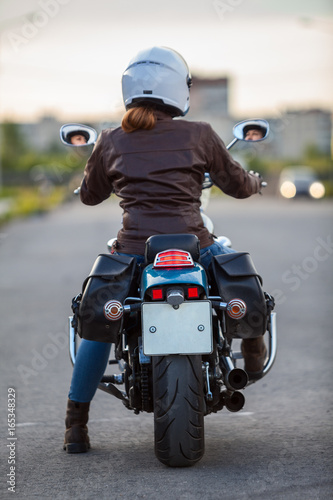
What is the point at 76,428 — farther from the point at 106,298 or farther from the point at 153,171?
the point at 153,171

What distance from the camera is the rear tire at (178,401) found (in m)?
3.71

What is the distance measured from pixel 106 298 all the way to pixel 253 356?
900 mm

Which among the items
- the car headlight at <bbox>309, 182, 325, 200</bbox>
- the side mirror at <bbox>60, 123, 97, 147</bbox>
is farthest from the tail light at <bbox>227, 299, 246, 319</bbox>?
the car headlight at <bbox>309, 182, 325, 200</bbox>

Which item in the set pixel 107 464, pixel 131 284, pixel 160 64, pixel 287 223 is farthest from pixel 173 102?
pixel 287 223

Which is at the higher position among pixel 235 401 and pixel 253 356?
pixel 253 356

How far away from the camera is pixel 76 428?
442 centimetres

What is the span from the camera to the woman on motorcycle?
4.16 m

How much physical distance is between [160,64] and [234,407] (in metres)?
1.56

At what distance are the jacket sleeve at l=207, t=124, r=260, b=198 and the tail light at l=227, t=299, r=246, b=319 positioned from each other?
72cm

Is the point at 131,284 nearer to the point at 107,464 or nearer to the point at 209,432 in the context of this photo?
the point at 107,464

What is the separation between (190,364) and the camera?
3734 millimetres

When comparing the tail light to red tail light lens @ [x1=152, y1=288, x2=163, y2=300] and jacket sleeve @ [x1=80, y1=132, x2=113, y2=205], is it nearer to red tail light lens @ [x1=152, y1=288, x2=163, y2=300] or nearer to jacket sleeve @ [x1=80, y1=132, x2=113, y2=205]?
red tail light lens @ [x1=152, y1=288, x2=163, y2=300]

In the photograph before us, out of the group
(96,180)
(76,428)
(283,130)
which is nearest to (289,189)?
(96,180)

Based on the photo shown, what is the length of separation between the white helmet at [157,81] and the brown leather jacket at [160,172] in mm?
89
